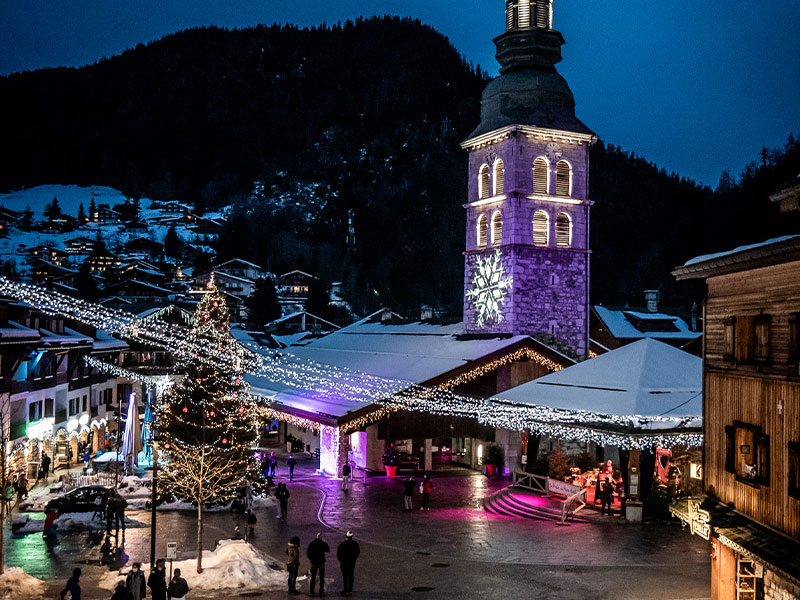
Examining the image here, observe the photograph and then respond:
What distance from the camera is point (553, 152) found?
151 ft

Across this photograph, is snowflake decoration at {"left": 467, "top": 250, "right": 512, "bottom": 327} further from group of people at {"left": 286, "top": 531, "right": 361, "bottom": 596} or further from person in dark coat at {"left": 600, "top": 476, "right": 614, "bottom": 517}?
group of people at {"left": 286, "top": 531, "right": 361, "bottom": 596}

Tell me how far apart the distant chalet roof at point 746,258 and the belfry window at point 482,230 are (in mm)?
27363

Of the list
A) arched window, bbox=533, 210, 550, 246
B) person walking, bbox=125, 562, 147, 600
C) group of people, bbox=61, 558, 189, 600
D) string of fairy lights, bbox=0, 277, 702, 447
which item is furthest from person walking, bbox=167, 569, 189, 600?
arched window, bbox=533, 210, 550, 246

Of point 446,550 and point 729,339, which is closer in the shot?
point 729,339

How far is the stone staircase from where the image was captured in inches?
1180

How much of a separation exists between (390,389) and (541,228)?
13.4 metres

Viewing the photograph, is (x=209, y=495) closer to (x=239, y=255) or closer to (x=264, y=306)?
(x=264, y=306)

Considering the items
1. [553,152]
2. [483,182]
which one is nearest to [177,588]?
[553,152]

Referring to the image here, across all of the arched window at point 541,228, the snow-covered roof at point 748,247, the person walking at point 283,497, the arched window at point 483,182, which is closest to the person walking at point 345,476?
the person walking at point 283,497

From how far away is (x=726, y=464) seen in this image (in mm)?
18438

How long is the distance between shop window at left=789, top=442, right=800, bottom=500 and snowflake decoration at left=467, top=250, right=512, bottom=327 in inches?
1176

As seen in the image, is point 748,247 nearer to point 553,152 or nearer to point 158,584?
point 158,584

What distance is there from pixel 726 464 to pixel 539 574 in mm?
5971

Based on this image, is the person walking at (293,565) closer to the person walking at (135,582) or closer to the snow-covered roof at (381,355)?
the person walking at (135,582)
